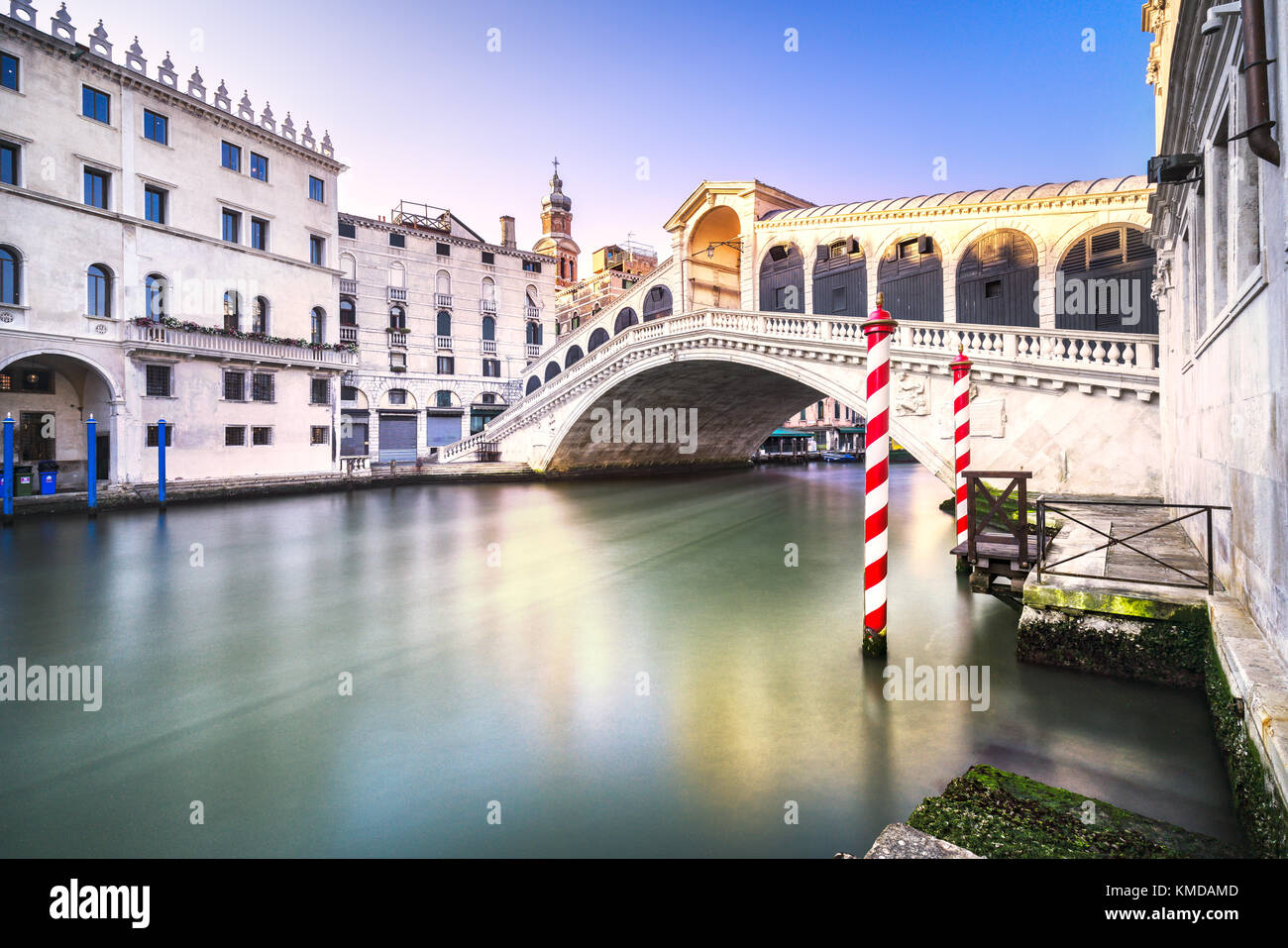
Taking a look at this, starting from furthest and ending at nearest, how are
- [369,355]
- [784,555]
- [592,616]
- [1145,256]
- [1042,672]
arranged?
[369,355]
[1145,256]
[784,555]
[592,616]
[1042,672]

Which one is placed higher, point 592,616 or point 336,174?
point 336,174

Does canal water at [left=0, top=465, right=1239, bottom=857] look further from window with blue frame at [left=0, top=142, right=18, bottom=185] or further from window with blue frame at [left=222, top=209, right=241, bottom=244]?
window with blue frame at [left=222, top=209, right=241, bottom=244]

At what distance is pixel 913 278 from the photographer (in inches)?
626

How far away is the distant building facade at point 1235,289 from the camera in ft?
9.54

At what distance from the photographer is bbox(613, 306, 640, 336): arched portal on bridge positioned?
27344 mm

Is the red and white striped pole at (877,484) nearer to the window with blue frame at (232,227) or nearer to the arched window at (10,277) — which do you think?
the arched window at (10,277)

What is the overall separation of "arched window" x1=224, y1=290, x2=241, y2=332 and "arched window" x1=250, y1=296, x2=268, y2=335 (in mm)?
332

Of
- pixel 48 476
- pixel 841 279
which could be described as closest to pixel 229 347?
pixel 48 476

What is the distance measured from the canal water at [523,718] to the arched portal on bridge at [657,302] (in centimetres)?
1858

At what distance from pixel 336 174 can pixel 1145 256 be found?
2216 centimetres

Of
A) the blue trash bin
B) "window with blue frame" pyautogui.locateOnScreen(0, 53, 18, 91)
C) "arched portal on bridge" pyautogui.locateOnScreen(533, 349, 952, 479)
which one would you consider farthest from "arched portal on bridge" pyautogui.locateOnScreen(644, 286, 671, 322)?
the blue trash bin

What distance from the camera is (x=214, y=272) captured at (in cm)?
1733
